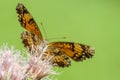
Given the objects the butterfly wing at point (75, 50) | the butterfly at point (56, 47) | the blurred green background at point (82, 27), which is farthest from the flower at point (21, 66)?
the blurred green background at point (82, 27)

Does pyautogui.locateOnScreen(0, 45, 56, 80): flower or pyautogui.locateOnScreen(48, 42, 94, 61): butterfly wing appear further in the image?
pyautogui.locateOnScreen(48, 42, 94, 61): butterfly wing

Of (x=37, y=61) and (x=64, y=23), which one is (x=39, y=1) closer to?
(x=64, y=23)

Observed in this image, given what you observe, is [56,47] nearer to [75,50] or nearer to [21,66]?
[75,50]

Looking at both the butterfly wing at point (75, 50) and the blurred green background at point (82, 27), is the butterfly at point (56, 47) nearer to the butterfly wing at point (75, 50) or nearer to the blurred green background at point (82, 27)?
the butterfly wing at point (75, 50)

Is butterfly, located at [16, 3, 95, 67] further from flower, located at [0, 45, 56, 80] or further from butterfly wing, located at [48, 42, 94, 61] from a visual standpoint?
flower, located at [0, 45, 56, 80]

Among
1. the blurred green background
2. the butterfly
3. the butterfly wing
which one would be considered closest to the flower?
the butterfly

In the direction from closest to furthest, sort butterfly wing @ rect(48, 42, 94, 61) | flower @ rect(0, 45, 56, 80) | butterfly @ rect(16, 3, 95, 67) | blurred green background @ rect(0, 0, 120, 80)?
1. flower @ rect(0, 45, 56, 80)
2. butterfly @ rect(16, 3, 95, 67)
3. butterfly wing @ rect(48, 42, 94, 61)
4. blurred green background @ rect(0, 0, 120, 80)

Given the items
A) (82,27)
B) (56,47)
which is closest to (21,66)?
(56,47)
